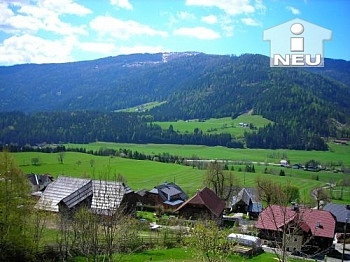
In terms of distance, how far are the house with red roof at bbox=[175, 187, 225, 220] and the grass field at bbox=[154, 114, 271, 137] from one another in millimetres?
99889

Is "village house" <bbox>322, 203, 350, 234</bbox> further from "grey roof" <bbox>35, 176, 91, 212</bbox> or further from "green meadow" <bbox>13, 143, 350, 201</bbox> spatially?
"grey roof" <bbox>35, 176, 91, 212</bbox>

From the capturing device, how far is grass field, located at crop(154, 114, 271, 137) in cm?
15175

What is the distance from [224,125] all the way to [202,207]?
392 feet

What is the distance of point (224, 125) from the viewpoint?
16300cm

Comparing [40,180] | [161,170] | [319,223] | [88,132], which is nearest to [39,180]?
[40,180]

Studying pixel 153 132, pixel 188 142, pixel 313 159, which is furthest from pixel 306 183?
pixel 153 132

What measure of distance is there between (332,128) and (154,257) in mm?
138778

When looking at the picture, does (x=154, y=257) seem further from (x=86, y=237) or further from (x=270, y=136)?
(x=270, y=136)

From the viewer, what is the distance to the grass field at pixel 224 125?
152m

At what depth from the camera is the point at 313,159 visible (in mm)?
110062

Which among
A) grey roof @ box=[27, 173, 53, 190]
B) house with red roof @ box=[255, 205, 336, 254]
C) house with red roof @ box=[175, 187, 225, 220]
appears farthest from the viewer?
grey roof @ box=[27, 173, 53, 190]

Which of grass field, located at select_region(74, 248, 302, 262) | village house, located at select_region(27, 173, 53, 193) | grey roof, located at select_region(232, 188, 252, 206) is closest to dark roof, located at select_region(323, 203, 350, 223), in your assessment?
grey roof, located at select_region(232, 188, 252, 206)

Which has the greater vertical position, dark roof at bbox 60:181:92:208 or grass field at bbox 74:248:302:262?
dark roof at bbox 60:181:92:208

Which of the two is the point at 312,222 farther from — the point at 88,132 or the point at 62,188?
the point at 88,132
